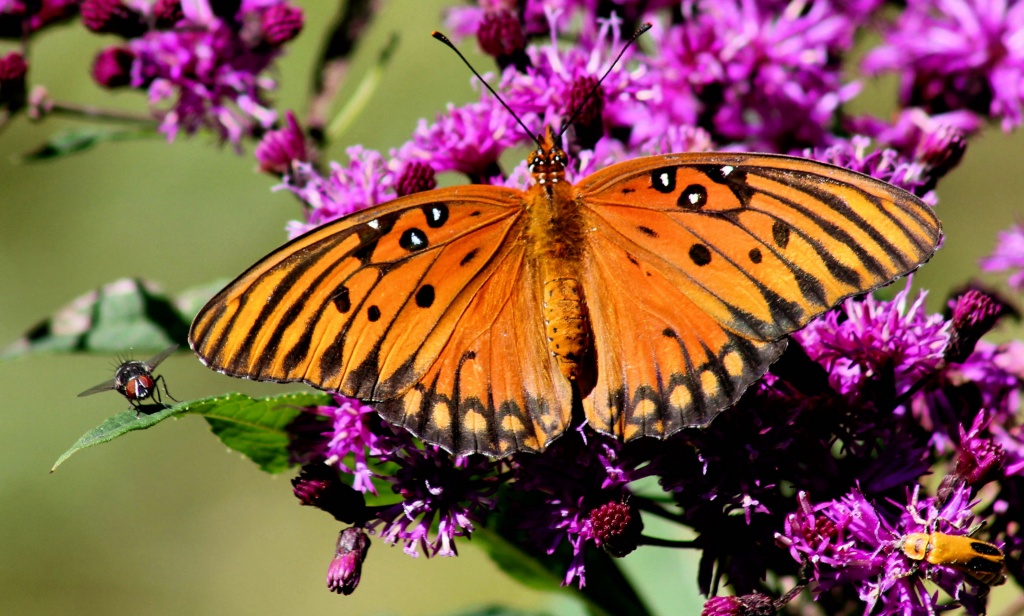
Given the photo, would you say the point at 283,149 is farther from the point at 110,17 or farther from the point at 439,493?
the point at 439,493

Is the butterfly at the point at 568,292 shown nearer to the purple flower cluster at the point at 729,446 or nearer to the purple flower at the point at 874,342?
the purple flower cluster at the point at 729,446

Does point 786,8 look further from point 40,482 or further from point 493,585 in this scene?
point 40,482

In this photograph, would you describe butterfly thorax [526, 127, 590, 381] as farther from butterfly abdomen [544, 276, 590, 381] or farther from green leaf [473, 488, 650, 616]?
green leaf [473, 488, 650, 616]

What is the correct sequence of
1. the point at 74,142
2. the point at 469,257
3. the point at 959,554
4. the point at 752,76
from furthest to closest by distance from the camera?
1. the point at 752,76
2. the point at 74,142
3. the point at 469,257
4. the point at 959,554

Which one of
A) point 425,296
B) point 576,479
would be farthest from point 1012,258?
point 425,296

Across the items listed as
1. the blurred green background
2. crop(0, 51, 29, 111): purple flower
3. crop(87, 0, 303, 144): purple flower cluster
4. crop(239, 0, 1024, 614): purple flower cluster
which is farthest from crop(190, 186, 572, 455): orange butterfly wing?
the blurred green background

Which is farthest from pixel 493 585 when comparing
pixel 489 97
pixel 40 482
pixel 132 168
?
pixel 489 97

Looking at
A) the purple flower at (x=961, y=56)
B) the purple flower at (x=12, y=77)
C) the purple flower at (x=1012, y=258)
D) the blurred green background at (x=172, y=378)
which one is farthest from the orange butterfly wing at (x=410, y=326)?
the blurred green background at (x=172, y=378)
